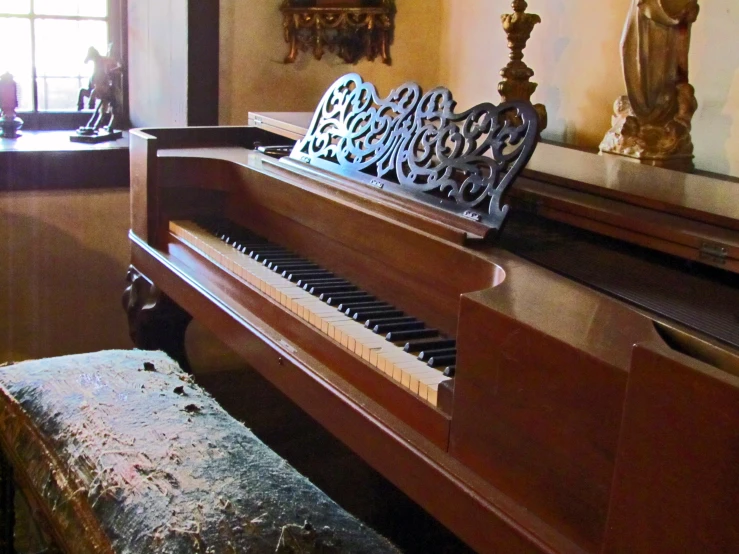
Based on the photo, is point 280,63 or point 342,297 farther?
point 280,63

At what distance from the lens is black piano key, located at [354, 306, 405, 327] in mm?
1678

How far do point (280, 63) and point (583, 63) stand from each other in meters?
1.22

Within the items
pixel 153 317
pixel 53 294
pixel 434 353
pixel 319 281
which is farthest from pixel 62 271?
pixel 434 353

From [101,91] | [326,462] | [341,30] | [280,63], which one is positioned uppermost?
[341,30]

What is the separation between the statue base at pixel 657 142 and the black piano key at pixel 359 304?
791mm

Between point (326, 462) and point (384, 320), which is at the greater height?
point (384, 320)

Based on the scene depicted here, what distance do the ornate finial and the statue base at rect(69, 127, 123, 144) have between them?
1.70 meters

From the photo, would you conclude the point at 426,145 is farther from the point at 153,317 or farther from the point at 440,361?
the point at 153,317

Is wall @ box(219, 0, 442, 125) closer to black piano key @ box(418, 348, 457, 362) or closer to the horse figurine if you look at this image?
the horse figurine

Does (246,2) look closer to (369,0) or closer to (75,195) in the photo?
(369,0)

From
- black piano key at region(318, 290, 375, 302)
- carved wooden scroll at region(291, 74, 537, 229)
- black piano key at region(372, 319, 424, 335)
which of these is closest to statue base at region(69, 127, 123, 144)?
carved wooden scroll at region(291, 74, 537, 229)

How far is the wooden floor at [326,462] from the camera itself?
206 cm

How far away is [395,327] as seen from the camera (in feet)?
5.30

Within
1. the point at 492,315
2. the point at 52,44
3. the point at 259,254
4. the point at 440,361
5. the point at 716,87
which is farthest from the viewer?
the point at 52,44
